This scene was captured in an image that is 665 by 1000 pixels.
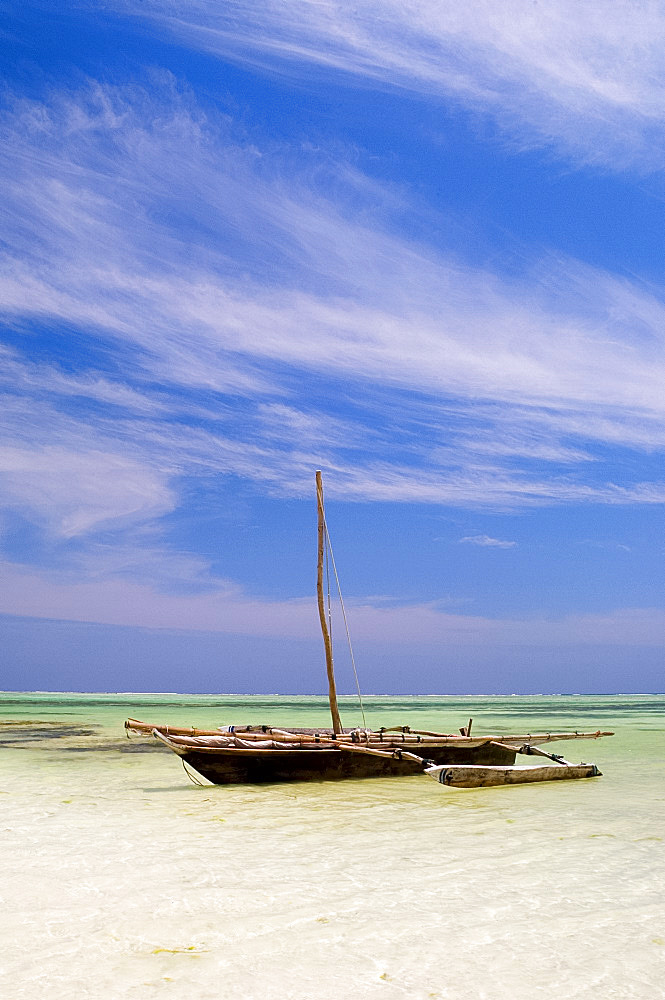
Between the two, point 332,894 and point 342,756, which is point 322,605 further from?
point 332,894

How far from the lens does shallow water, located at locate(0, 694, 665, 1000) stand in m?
5.22

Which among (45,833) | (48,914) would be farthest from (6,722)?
(48,914)

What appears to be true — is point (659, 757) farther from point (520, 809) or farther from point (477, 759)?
point (520, 809)

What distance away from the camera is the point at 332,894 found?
23.7 feet

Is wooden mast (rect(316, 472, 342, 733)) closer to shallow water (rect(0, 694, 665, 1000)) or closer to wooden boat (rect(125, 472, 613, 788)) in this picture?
wooden boat (rect(125, 472, 613, 788))

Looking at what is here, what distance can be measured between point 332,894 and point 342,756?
7.94 meters

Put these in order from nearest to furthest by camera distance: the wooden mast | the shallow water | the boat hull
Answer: the shallow water → the boat hull → the wooden mast

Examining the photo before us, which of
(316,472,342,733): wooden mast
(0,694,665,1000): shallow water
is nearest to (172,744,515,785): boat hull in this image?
(0,694,665,1000): shallow water

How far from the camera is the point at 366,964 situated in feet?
17.9

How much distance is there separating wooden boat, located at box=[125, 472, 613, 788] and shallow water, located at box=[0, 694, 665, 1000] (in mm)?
503

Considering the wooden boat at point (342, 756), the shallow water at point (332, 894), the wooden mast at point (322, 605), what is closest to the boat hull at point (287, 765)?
the wooden boat at point (342, 756)

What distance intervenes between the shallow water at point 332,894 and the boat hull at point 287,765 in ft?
1.41

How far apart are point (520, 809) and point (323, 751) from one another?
13.0ft

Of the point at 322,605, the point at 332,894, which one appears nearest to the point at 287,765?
the point at 322,605
